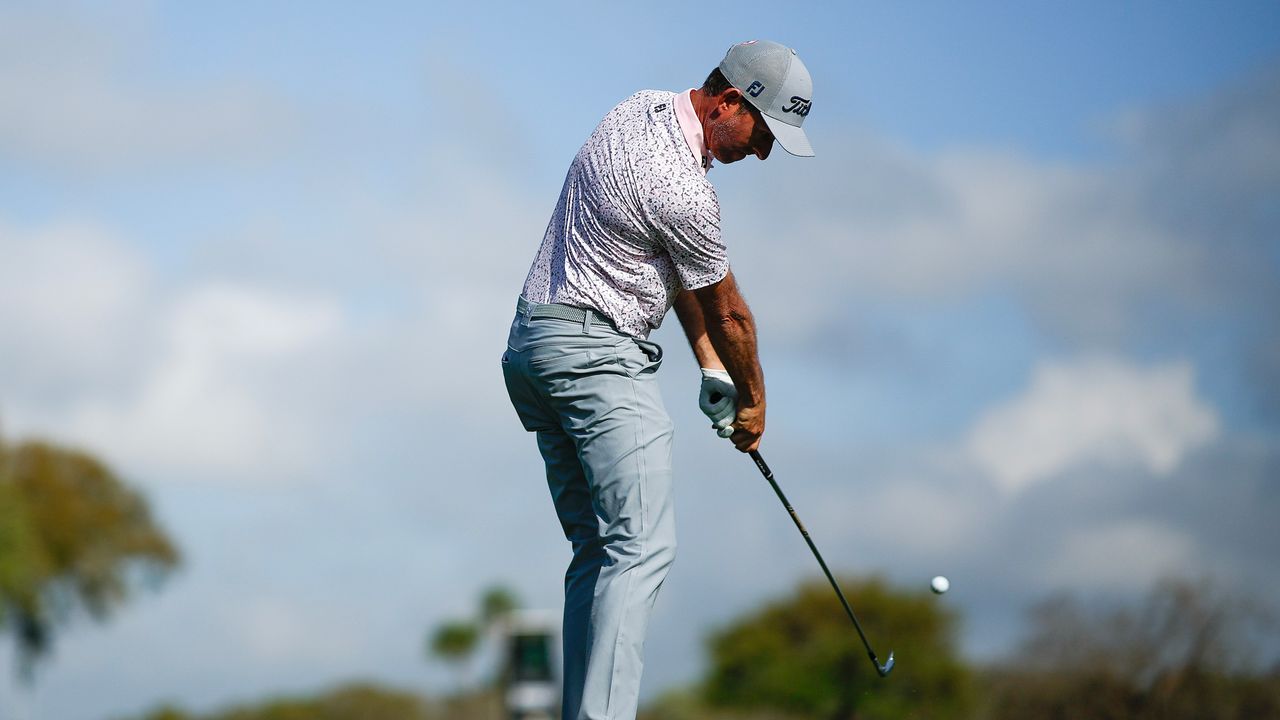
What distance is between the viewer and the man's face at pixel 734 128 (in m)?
5.85

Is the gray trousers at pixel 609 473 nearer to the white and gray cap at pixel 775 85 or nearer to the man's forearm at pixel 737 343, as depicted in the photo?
the man's forearm at pixel 737 343

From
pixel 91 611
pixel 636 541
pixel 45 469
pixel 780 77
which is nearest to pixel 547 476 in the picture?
pixel 636 541

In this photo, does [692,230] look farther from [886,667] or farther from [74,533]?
[74,533]

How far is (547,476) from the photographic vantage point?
20.3ft

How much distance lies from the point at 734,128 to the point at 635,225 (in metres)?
0.58

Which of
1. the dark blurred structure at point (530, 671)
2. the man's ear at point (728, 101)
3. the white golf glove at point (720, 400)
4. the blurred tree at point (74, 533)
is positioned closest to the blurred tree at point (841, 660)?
the white golf glove at point (720, 400)

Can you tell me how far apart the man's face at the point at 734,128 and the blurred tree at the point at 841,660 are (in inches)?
183

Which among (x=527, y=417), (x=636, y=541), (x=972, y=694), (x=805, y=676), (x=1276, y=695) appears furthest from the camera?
(x=805, y=676)

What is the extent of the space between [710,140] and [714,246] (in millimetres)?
448

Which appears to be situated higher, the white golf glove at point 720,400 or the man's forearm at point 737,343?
the man's forearm at point 737,343

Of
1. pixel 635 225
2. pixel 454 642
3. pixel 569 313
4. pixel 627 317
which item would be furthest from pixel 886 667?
pixel 454 642

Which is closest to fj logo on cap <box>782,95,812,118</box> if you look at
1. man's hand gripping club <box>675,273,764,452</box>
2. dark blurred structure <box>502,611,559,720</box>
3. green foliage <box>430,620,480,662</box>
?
man's hand gripping club <box>675,273,764,452</box>

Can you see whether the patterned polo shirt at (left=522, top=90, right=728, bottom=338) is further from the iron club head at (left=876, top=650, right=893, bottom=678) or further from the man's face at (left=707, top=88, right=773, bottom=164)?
the iron club head at (left=876, top=650, right=893, bottom=678)

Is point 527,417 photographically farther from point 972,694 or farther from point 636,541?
point 972,694
